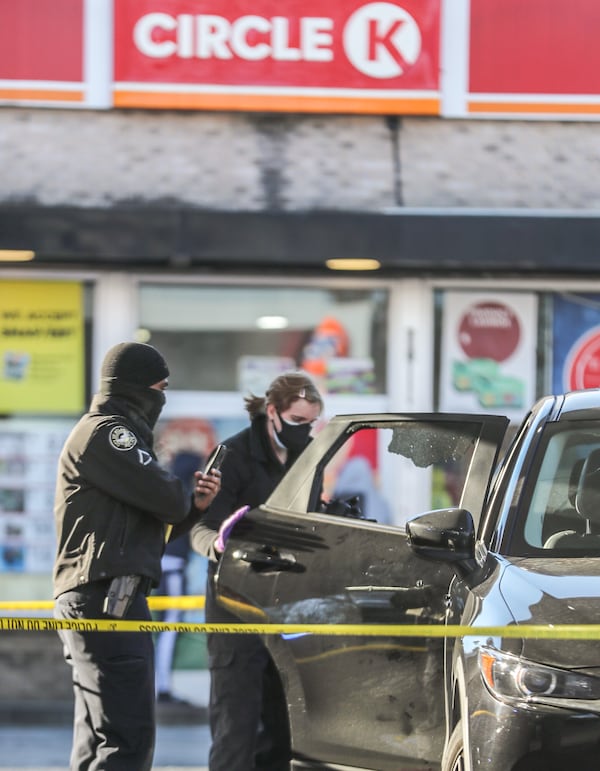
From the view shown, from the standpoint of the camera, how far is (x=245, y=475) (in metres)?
5.62

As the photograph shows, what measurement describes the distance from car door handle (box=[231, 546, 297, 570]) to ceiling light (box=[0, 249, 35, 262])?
3.67 m

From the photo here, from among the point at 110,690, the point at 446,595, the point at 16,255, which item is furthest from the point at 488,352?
the point at 110,690

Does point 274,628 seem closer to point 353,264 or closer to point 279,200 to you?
point 353,264

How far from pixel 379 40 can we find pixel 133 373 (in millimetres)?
4811

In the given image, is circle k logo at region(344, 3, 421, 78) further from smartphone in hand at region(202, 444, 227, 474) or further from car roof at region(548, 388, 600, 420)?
car roof at region(548, 388, 600, 420)

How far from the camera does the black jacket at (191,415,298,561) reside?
18.3 ft

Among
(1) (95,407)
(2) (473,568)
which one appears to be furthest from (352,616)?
(1) (95,407)

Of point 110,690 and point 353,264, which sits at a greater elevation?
point 353,264

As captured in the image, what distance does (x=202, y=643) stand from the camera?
8562 millimetres

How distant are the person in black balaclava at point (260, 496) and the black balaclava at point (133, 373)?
80cm

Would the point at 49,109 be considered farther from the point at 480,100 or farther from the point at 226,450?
the point at 226,450

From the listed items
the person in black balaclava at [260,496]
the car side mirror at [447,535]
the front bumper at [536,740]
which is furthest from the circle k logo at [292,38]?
the front bumper at [536,740]

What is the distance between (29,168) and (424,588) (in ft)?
17.0

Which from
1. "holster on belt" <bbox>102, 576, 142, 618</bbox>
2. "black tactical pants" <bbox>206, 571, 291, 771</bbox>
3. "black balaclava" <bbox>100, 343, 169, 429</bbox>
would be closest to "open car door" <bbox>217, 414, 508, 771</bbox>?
"black tactical pants" <bbox>206, 571, 291, 771</bbox>
